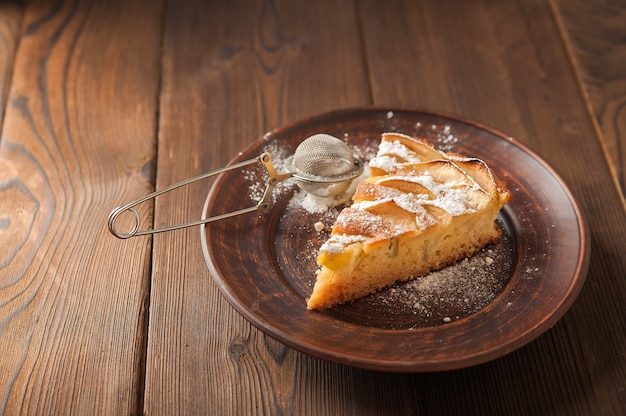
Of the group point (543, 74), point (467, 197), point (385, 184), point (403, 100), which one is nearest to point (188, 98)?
point (403, 100)

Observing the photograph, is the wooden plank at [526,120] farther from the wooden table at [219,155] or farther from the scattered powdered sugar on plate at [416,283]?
the scattered powdered sugar on plate at [416,283]

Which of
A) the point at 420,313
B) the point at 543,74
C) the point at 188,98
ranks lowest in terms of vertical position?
the point at 420,313

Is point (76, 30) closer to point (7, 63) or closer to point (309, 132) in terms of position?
point (7, 63)

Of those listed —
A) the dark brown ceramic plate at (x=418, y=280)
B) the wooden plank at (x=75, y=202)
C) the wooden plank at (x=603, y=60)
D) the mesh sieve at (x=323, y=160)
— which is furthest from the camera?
the wooden plank at (x=603, y=60)

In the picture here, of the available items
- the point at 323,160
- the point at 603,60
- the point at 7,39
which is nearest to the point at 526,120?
the point at 603,60

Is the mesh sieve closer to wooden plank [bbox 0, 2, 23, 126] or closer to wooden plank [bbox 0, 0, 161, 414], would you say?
wooden plank [bbox 0, 0, 161, 414]

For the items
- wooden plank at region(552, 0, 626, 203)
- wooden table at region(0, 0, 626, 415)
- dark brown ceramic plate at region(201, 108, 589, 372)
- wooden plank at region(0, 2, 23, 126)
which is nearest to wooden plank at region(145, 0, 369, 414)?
wooden table at region(0, 0, 626, 415)

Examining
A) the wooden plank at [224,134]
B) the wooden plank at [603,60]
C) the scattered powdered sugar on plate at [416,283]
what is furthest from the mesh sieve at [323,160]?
the wooden plank at [603,60]
